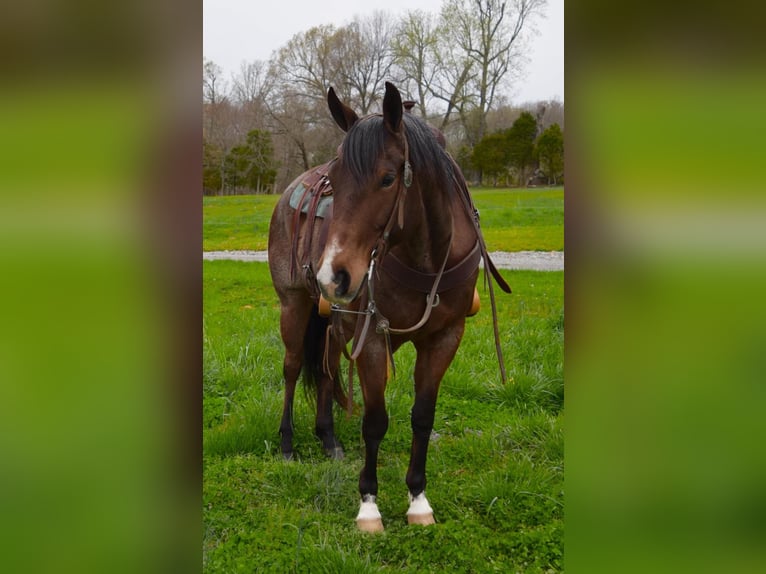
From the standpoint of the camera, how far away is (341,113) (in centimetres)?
247

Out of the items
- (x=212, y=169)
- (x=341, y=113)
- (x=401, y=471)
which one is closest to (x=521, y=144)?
(x=401, y=471)

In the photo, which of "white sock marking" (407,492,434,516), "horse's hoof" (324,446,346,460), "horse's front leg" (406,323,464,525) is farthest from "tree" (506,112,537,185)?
"white sock marking" (407,492,434,516)

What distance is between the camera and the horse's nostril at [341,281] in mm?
2090

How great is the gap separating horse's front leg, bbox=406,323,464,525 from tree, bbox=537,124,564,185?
4.10 feet

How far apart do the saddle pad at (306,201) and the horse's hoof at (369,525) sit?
1.74 m

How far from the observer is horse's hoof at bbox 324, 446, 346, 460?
3.89 meters

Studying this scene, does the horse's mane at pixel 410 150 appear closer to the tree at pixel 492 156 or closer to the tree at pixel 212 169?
the tree at pixel 492 156

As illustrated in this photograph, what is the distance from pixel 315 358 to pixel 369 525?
4.78 ft

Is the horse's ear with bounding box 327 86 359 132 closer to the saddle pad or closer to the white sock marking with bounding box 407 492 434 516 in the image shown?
the saddle pad

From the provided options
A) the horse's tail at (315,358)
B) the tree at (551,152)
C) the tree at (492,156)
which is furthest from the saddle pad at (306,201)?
the tree at (492,156)
